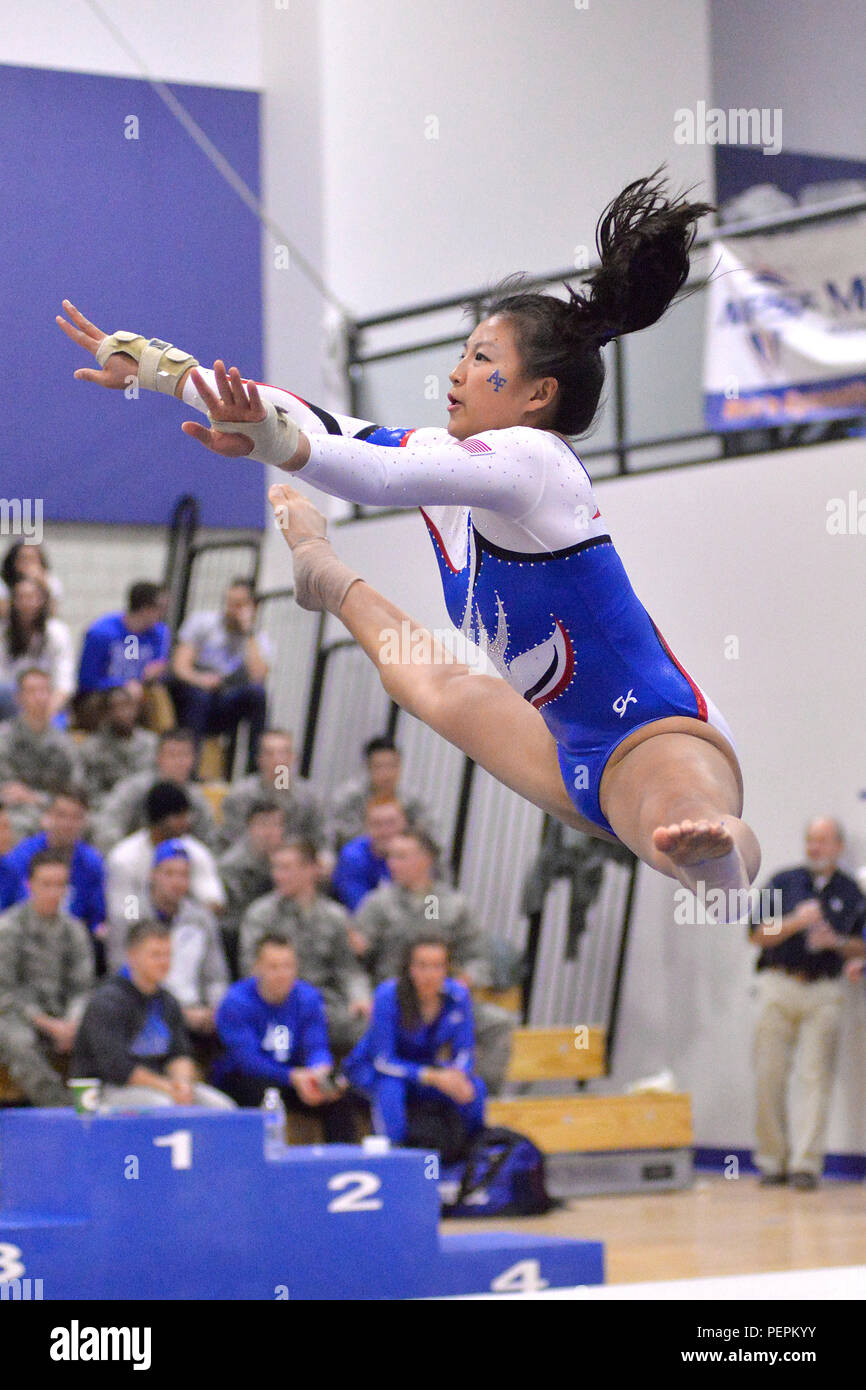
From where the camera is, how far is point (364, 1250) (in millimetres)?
4926

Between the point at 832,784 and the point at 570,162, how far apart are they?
11.0ft

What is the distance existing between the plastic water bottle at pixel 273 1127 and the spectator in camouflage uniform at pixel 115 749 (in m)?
1.80

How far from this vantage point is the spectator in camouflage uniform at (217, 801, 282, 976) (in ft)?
22.2

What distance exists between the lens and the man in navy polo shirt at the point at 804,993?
7.54 metres

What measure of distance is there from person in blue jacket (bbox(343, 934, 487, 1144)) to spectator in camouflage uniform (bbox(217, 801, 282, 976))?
69 cm

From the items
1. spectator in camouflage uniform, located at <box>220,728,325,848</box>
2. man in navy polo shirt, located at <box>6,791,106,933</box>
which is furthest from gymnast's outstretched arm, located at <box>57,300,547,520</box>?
spectator in camouflage uniform, located at <box>220,728,325,848</box>

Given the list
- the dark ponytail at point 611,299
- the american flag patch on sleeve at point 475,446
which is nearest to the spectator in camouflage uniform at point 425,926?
the dark ponytail at point 611,299

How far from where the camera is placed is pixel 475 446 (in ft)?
9.00

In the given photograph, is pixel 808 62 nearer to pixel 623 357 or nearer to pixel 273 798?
pixel 623 357

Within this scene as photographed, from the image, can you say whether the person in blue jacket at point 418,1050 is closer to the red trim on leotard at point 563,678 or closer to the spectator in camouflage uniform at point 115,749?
the spectator in camouflage uniform at point 115,749

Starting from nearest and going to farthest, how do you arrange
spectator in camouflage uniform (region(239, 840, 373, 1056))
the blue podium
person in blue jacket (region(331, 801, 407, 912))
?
the blue podium → spectator in camouflage uniform (region(239, 840, 373, 1056)) → person in blue jacket (region(331, 801, 407, 912))

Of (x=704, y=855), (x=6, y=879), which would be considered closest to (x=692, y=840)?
(x=704, y=855)

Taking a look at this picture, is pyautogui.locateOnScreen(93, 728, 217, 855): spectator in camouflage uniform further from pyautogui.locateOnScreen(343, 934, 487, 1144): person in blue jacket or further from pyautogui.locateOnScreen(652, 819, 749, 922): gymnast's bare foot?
pyautogui.locateOnScreen(652, 819, 749, 922): gymnast's bare foot

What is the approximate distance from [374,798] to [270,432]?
16.8 feet
